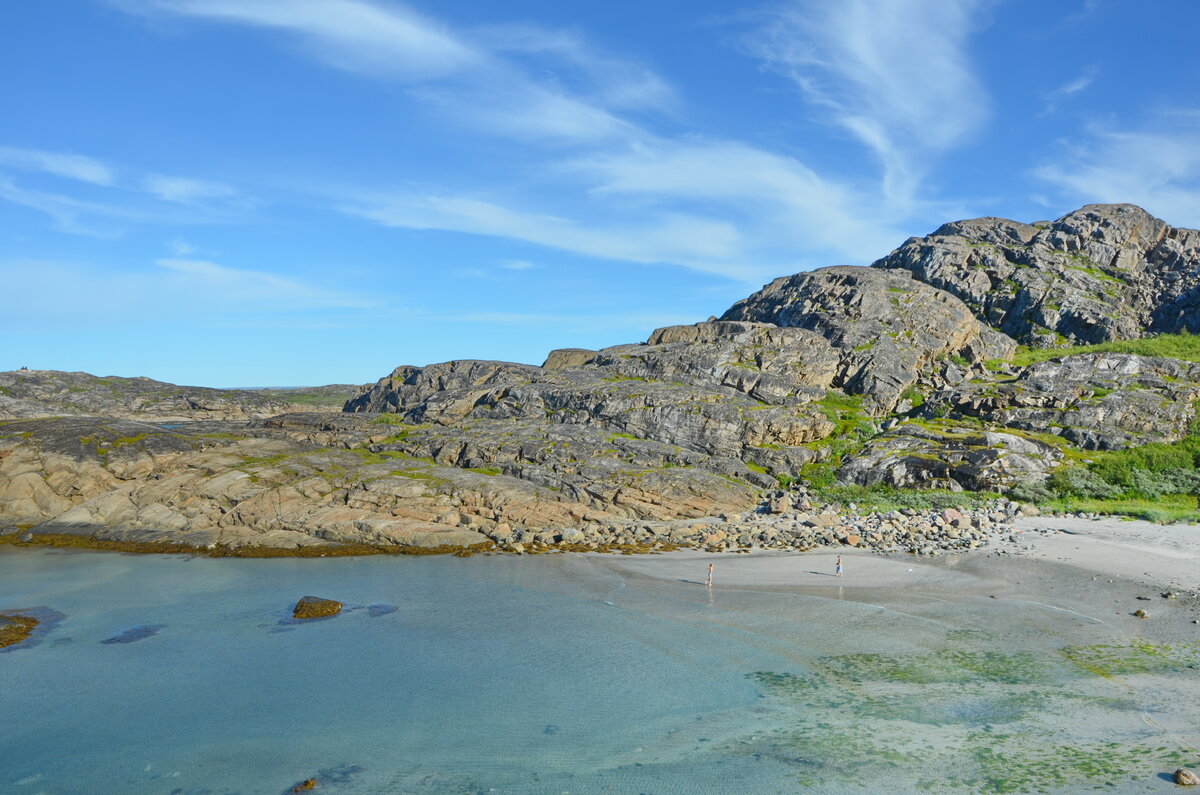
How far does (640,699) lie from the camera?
24.5m

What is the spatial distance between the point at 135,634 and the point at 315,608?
7869 mm

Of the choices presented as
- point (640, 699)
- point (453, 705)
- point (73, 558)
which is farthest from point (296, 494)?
point (640, 699)

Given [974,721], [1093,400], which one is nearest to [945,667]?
[974,721]

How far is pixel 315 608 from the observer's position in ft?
115

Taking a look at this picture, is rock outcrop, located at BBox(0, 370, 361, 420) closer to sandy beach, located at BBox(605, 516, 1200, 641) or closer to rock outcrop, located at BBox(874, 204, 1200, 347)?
sandy beach, located at BBox(605, 516, 1200, 641)

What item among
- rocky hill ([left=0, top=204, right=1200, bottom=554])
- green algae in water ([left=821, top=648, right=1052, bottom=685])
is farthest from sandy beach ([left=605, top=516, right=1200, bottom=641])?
rocky hill ([left=0, top=204, right=1200, bottom=554])

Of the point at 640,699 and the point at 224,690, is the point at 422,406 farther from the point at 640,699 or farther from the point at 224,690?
the point at 640,699

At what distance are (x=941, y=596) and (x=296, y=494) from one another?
4585 centimetres

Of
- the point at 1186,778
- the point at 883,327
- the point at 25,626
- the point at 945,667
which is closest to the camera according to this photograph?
the point at 1186,778

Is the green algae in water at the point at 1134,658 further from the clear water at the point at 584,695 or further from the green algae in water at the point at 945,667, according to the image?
the green algae in water at the point at 945,667

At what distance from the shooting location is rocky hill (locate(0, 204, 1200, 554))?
5356cm

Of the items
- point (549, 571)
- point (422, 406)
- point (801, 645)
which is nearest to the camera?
point (801, 645)

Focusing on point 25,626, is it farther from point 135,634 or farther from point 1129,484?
point 1129,484

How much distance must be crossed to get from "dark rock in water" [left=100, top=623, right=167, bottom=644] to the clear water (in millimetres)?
143
